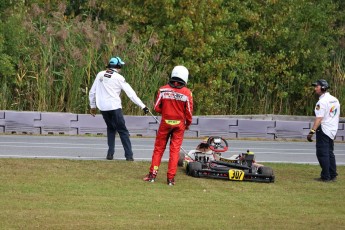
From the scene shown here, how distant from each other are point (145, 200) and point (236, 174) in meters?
2.89

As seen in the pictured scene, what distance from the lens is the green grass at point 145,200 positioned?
511 inches

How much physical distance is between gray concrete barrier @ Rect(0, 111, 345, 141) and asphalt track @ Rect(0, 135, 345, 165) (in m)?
0.51

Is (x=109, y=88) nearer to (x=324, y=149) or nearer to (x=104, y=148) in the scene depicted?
(x=104, y=148)

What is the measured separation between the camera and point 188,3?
1213 inches

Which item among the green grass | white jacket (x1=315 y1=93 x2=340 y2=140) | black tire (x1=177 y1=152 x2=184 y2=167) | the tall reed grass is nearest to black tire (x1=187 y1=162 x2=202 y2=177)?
the green grass

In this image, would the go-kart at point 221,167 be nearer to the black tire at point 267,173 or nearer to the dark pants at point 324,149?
the black tire at point 267,173

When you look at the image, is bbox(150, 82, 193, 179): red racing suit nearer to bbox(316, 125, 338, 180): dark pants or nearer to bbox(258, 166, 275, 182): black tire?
bbox(258, 166, 275, 182): black tire

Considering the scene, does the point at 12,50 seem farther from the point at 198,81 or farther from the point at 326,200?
the point at 326,200

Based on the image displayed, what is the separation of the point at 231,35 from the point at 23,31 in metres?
6.96

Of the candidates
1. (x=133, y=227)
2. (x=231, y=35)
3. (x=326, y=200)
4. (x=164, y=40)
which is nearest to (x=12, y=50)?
(x=164, y=40)

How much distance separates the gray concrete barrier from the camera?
25422 mm

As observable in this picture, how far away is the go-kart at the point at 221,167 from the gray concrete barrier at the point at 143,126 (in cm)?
769

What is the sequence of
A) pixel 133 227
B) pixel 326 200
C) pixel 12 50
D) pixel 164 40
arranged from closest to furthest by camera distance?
pixel 133 227
pixel 326 200
pixel 12 50
pixel 164 40

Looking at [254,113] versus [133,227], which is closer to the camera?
[133,227]
